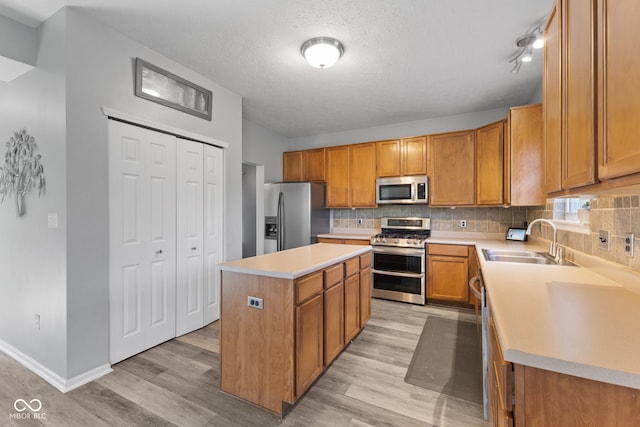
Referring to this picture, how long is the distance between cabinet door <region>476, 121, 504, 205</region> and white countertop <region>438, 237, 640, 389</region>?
6.56 feet

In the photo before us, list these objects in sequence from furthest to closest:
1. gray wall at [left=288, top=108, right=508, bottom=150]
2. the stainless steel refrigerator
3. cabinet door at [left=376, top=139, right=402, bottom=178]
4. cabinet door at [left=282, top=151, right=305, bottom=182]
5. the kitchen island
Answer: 1. cabinet door at [left=282, top=151, right=305, bottom=182]
2. the stainless steel refrigerator
3. cabinet door at [left=376, top=139, right=402, bottom=178]
4. gray wall at [left=288, top=108, right=508, bottom=150]
5. the kitchen island

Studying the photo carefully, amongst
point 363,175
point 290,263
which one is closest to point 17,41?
point 290,263

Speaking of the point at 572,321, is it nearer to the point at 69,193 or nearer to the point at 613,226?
the point at 613,226

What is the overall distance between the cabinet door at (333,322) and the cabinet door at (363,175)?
2.34 meters

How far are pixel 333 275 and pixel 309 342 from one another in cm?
53

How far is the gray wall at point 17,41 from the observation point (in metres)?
2.04

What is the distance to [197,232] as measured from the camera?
9.70 feet

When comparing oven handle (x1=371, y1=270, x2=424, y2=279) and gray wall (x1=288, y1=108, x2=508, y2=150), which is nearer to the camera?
oven handle (x1=371, y1=270, x2=424, y2=279)

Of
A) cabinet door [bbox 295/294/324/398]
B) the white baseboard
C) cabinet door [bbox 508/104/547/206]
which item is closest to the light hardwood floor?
the white baseboard

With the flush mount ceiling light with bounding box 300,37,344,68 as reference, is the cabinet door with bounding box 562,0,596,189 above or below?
below

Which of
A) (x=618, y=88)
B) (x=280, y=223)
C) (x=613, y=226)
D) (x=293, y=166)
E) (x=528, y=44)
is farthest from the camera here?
(x=293, y=166)

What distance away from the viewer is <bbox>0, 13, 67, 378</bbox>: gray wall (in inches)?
79.3

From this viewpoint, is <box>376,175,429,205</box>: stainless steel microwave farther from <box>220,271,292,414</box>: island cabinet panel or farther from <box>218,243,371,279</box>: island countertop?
<box>220,271,292,414</box>: island cabinet panel

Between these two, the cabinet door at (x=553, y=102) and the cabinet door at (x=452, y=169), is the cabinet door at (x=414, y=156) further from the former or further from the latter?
the cabinet door at (x=553, y=102)
